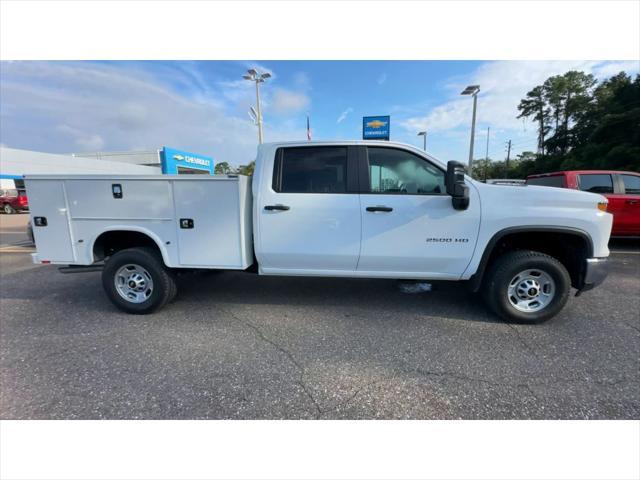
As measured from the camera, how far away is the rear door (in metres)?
3.18

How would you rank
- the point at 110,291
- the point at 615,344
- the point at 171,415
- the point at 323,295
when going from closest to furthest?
the point at 171,415, the point at 615,344, the point at 110,291, the point at 323,295

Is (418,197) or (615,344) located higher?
(418,197)

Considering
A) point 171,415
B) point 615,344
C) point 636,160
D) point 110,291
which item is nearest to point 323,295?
point 171,415

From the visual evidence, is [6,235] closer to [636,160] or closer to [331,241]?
[331,241]

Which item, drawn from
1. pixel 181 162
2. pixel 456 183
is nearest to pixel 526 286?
pixel 456 183

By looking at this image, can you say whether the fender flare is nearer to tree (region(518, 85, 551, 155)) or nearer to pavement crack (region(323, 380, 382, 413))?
pavement crack (region(323, 380, 382, 413))

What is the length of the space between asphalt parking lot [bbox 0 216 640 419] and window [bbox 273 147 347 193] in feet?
5.05

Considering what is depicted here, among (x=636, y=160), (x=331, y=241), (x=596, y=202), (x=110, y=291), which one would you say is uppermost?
(x=636, y=160)

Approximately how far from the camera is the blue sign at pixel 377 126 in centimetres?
1197

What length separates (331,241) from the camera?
324 cm

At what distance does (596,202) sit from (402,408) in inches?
120

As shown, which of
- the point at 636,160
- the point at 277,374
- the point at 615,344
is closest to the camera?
the point at 277,374

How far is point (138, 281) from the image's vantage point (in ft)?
11.6

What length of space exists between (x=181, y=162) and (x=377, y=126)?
12.6m
